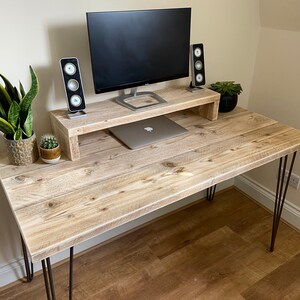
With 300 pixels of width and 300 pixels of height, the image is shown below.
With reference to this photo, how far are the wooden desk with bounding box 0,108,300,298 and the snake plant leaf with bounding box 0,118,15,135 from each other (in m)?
0.15

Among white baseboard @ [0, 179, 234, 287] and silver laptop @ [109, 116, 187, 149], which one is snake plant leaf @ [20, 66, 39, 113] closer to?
silver laptop @ [109, 116, 187, 149]

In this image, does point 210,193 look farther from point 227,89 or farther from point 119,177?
point 119,177

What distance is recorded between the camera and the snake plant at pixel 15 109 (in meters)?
1.20

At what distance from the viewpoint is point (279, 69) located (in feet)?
6.44

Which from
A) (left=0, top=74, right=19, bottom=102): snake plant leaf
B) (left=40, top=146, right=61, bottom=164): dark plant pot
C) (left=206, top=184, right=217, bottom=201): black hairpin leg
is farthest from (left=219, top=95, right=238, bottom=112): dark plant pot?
(left=0, top=74, right=19, bottom=102): snake plant leaf

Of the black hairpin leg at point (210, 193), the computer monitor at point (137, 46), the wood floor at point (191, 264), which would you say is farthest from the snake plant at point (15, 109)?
the black hairpin leg at point (210, 193)

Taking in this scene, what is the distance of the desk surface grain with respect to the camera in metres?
1.00

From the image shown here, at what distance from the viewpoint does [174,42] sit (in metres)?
1.57

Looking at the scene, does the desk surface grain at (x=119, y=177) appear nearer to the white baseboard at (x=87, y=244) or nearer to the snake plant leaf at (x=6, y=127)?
the snake plant leaf at (x=6, y=127)

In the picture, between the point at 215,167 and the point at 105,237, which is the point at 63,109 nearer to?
the point at 215,167

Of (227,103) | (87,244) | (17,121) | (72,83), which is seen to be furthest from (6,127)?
(227,103)

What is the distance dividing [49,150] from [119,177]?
0.32 metres

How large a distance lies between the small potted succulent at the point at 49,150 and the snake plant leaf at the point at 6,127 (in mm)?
128

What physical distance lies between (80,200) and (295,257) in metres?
1.45
